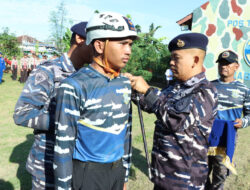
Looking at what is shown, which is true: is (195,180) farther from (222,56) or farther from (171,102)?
(222,56)

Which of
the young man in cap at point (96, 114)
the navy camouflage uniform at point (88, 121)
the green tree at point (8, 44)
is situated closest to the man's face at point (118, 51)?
the young man in cap at point (96, 114)

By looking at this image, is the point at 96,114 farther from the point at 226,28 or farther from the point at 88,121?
the point at 226,28

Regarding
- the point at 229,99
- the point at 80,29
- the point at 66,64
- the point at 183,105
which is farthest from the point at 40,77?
the point at 229,99

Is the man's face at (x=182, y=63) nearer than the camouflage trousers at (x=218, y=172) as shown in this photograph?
Yes

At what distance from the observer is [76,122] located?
1.70 meters

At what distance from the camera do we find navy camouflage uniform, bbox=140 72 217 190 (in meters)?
2.09

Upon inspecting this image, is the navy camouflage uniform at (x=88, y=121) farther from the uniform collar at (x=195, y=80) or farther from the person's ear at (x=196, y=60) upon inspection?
the person's ear at (x=196, y=60)

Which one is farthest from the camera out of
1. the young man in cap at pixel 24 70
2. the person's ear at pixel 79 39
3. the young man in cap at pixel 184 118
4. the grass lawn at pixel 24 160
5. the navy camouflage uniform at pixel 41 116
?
the young man in cap at pixel 24 70

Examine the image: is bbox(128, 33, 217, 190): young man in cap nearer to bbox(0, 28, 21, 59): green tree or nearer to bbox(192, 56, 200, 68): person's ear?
bbox(192, 56, 200, 68): person's ear

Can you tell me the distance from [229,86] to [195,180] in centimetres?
203

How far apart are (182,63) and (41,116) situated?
1.47 metres

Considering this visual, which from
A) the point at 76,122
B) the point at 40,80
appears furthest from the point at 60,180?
the point at 40,80

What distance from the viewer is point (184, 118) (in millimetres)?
2039

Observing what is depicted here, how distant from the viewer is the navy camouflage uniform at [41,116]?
78.5 inches
